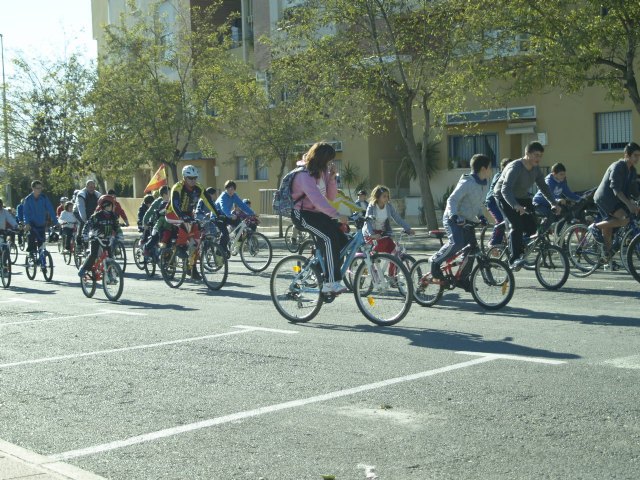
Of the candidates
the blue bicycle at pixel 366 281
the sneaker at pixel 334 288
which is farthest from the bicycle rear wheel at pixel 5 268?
the sneaker at pixel 334 288

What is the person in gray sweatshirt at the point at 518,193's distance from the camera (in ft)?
45.2

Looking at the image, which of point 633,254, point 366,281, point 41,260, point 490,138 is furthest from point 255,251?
point 490,138

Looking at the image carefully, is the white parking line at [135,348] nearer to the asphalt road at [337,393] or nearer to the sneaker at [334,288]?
the asphalt road at [337,393]

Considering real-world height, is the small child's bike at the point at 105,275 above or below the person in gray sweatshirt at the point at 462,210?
below

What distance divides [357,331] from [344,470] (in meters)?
5.13

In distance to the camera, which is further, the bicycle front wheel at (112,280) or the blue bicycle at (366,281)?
the bicycle front wheel at (112,280)

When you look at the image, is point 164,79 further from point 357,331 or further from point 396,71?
point 357,331

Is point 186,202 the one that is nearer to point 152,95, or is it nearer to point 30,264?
point 30,264

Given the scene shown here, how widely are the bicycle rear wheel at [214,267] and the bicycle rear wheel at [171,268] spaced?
2.24 ft

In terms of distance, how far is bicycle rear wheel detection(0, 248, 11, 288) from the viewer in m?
19.1

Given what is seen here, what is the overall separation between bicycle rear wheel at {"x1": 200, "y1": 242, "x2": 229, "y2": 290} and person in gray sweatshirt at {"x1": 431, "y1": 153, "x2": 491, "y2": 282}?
4964 mm

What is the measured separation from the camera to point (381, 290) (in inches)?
437

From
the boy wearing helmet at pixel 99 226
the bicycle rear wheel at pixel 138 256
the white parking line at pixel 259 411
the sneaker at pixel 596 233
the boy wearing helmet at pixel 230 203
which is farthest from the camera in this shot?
the bicycle rear wheel at pixel 138 256

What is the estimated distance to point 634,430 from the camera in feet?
20.0
